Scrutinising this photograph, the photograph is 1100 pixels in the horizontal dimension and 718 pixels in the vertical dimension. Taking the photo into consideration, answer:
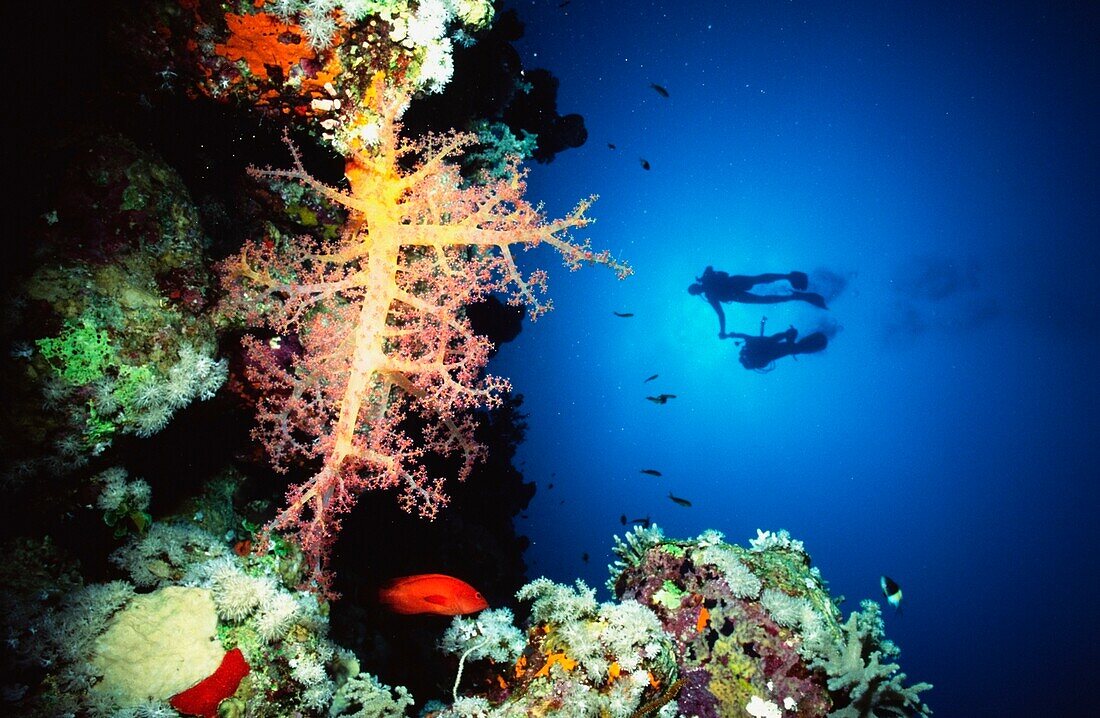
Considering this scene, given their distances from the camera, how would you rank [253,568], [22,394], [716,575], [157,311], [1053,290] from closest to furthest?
1. [22,394]
2. [157,311]
3. [253,568]
4. [716,575]
5. [1053,290]

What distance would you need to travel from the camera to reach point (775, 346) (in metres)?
31.7

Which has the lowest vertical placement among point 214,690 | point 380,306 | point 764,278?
point 214,690

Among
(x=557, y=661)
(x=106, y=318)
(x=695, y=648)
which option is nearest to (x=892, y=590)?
(x=695, y=648)

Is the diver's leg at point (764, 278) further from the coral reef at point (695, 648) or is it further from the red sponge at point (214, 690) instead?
the red sponge at point (214, 690)

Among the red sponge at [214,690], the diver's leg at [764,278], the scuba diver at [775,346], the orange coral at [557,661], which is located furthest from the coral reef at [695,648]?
the scuba diver at [775,346]

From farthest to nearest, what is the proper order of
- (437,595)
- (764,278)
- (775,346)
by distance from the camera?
(775,346) < (764,278) < (437,595)

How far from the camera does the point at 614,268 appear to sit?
12.2 ft

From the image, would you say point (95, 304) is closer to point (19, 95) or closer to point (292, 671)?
point (19, 95)

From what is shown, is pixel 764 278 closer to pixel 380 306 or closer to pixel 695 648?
pixel 695 648

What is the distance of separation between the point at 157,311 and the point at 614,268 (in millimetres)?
3273

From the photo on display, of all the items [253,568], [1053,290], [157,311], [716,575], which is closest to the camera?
[157,311]

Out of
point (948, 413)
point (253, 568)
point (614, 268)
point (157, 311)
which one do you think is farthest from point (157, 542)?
point (948, 413)

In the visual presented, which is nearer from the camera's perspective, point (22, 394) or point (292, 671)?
point (22, 394)

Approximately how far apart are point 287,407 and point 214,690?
185cm
